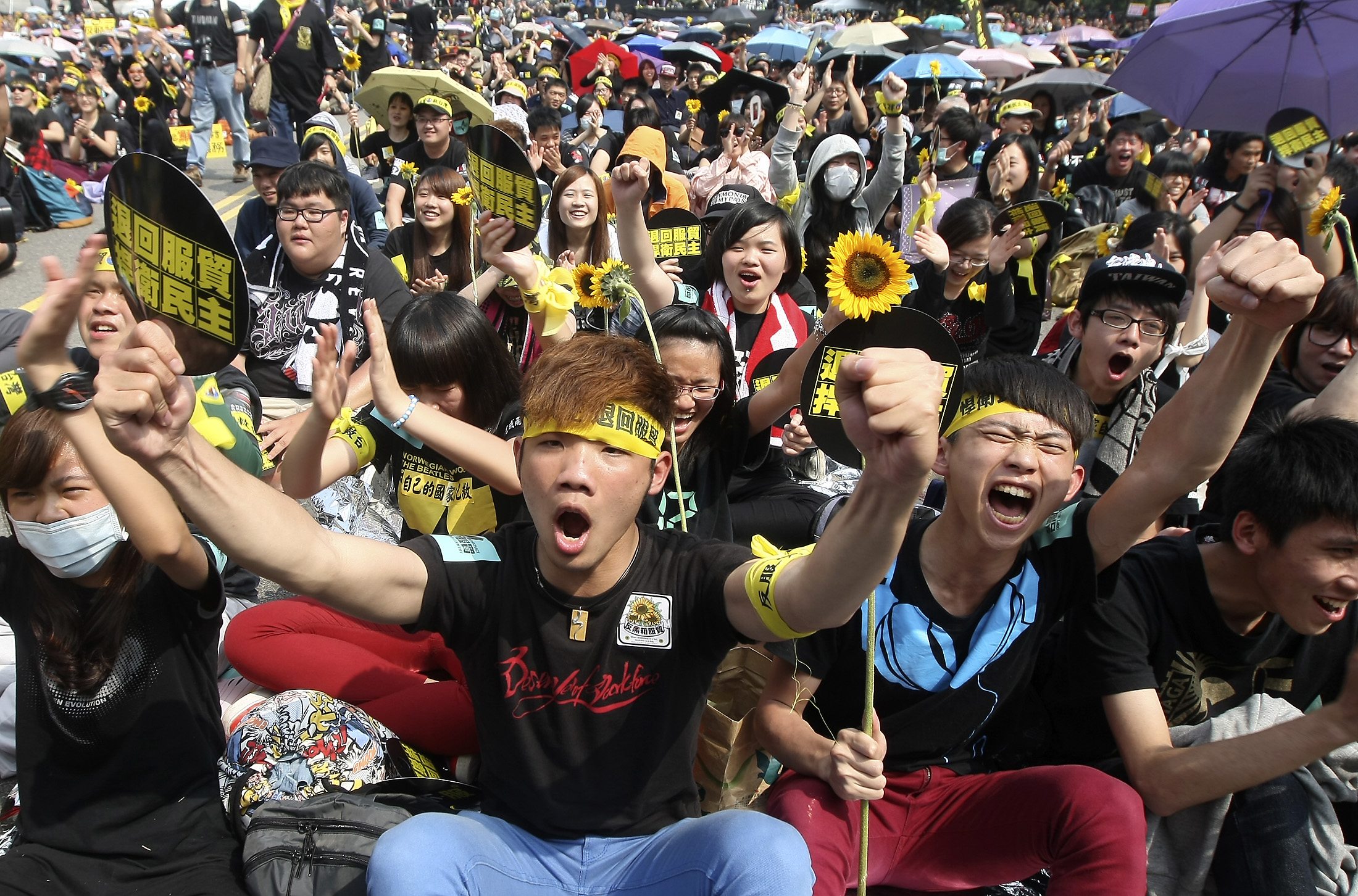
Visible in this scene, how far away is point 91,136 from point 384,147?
5750 mm

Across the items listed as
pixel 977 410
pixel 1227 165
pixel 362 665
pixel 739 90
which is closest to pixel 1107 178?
pixel 1227 165

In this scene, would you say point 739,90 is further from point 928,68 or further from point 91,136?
point 91,136

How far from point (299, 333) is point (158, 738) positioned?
106 inches

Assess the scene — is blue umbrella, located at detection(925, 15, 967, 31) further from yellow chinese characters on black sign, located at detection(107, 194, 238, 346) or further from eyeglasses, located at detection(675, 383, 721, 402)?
yellow chinese characters on black sign, located at detection(107, 194, 238, 346)

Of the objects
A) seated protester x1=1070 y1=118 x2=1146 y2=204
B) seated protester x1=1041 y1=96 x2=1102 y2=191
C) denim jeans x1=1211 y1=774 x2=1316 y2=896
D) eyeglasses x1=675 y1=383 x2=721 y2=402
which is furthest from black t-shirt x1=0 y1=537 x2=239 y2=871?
seated protester x1=1041 y1=96 x2=1102 y2=191

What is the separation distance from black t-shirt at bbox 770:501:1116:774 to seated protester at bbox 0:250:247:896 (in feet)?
4.68

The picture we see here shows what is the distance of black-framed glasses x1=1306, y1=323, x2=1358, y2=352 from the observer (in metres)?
3.62

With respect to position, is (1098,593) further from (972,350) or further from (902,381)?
(972,350)

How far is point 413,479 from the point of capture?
3.43 meters

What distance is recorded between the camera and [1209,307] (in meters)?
5.28

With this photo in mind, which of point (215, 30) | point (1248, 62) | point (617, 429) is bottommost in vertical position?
point (215, 30)

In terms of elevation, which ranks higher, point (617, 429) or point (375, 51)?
point (617, 429)

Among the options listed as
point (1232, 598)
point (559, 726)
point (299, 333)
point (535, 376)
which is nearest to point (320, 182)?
point (299, 333)

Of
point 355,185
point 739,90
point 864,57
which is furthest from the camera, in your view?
point 864,57
